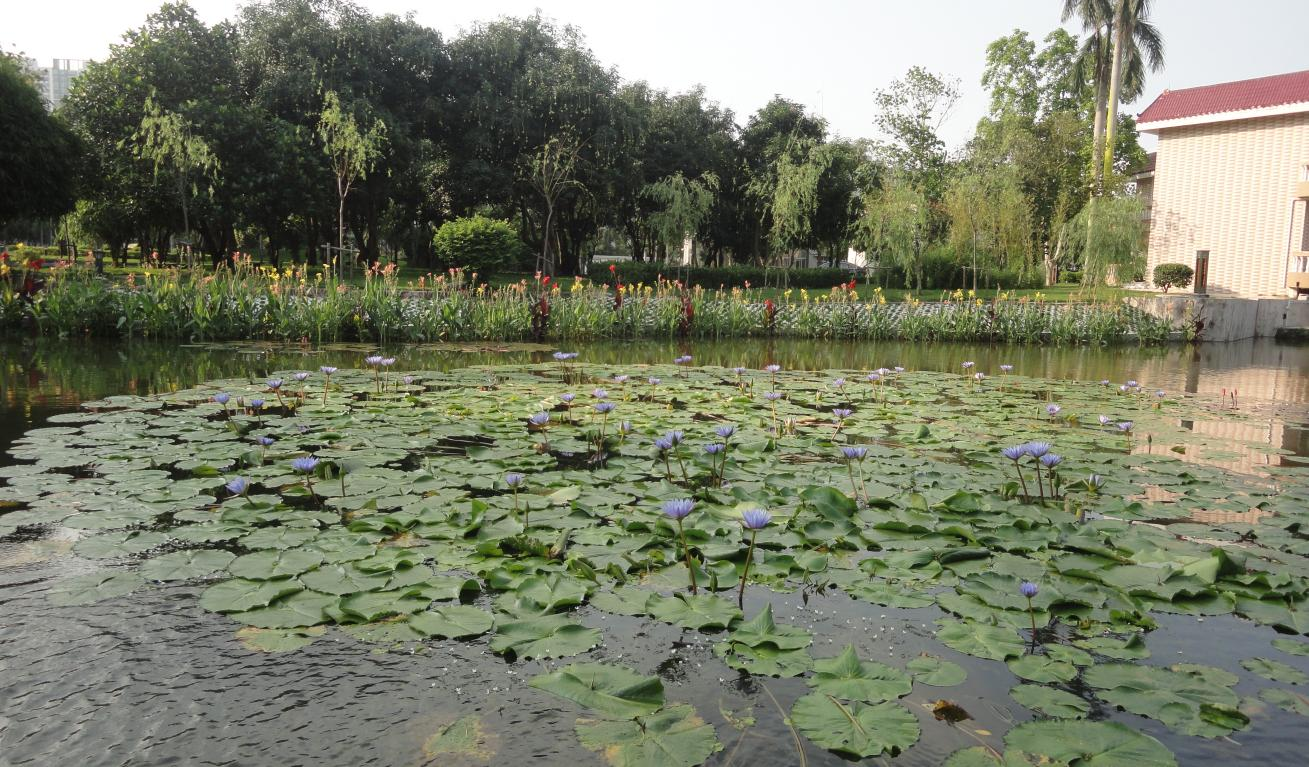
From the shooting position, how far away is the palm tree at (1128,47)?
3144 centimetres

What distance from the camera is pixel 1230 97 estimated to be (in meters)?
25.8

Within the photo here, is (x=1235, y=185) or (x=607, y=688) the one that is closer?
(x=607, y=688)

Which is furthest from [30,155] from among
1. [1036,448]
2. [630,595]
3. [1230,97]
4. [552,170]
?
[1230,97]

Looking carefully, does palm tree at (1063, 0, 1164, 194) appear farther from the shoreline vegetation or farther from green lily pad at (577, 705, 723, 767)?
green lily pad at (577, 705, 723, 767)

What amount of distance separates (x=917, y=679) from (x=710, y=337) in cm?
1246

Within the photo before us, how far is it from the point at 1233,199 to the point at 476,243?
76.3 feet

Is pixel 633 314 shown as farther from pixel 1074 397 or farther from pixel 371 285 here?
pixel 1074 397

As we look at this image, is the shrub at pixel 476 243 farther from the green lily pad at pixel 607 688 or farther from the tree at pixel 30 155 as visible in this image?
the green lily pad at pixel 607 688

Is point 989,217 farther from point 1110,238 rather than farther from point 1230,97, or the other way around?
point 1230,97

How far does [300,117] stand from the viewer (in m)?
26.1

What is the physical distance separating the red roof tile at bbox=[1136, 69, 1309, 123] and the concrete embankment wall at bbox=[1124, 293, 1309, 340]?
905 cm

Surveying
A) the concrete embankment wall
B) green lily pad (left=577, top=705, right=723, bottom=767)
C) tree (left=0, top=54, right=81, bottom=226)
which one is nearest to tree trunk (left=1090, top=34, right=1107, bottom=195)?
the concrete embankment wall

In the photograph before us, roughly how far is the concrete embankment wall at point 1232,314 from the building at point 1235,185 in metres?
6.56

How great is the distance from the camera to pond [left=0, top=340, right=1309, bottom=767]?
75.4 inches
